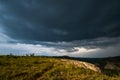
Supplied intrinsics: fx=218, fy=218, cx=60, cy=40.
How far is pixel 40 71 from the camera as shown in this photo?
54.1 ft

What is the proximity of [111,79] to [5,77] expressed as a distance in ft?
25.1

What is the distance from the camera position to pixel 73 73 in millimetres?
16781

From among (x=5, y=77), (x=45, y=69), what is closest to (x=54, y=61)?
(x=45, y=69)

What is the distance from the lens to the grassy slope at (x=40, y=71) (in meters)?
15.8

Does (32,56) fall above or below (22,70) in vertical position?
above

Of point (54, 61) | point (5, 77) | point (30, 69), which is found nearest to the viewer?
point (5, 77)

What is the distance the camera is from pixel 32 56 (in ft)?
66.1

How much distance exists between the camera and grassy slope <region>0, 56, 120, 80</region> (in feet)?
52.0

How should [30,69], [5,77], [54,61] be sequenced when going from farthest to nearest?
[54,61] → [30,69] → [5,77]

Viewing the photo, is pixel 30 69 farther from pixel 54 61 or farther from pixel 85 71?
pixel 85 71

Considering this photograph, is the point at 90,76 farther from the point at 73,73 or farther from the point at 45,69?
the point at 45,69

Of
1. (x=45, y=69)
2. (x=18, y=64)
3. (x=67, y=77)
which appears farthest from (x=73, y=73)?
(x=18, y=64)

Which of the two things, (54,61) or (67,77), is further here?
(54,61)

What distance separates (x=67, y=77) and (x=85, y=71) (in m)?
1.81
